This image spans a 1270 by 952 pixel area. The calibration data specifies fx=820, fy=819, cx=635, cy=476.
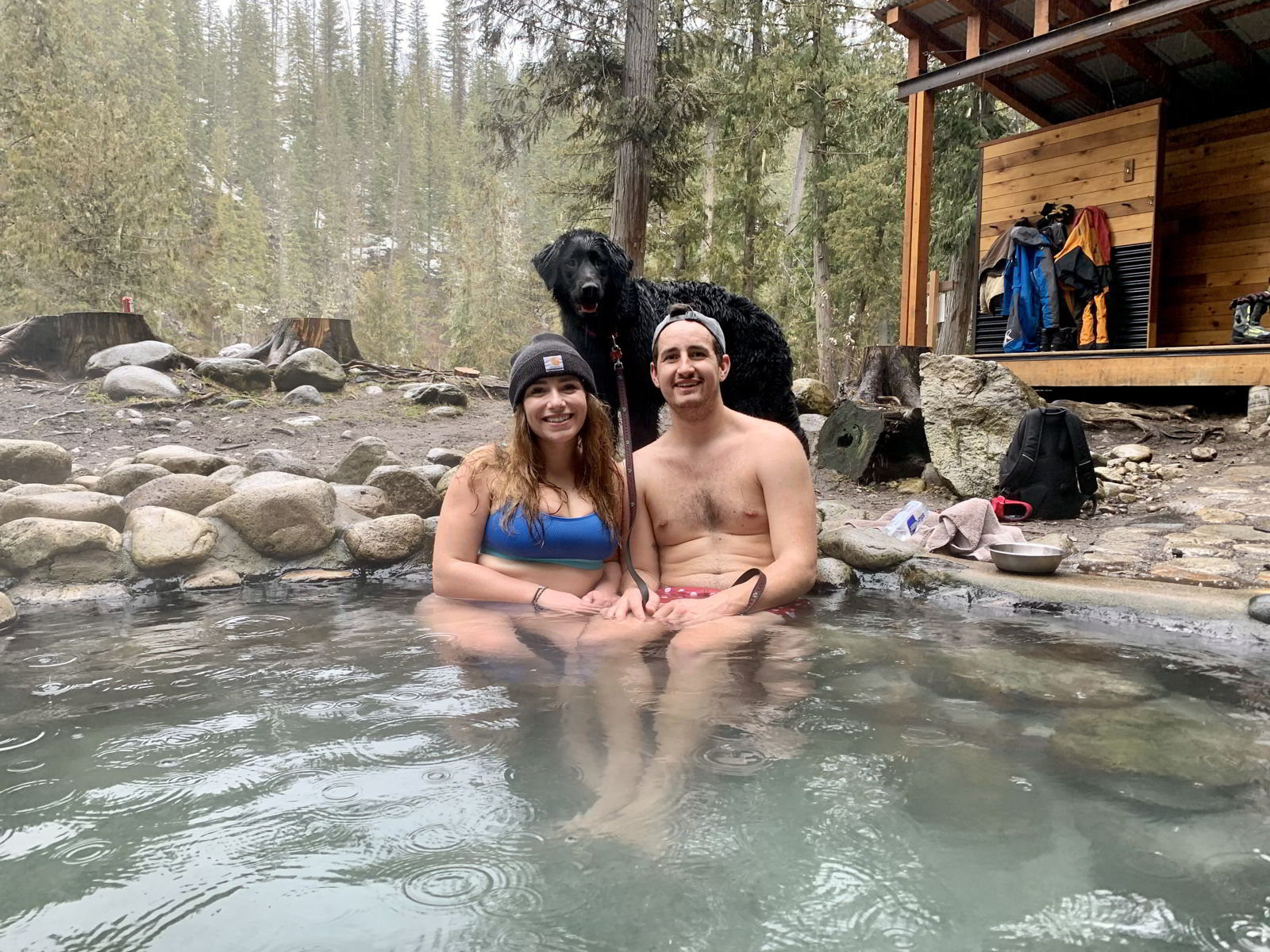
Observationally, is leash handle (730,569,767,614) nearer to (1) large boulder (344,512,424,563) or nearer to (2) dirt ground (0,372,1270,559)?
(1) large boulder (344,512,424,563)

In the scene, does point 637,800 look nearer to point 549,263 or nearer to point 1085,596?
point 1085,596

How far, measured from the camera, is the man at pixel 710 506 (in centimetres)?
278

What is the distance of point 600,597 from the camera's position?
9.70 ft

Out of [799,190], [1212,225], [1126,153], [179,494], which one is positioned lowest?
[179,494]

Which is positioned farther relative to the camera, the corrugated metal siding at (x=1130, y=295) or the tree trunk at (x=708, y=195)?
the tree trunk at (x=708, y=195)

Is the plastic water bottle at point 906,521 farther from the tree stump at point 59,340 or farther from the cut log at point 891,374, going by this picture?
the tree stump at point 59,340

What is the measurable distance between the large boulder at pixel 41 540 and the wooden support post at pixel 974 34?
26.6 feet

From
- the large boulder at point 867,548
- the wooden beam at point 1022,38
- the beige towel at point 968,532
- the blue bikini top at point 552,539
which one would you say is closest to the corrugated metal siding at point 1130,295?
the wooden beam at point 1022,38

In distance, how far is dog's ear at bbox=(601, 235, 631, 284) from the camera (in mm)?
4199

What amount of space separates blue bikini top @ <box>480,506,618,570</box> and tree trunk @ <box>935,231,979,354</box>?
1266 cm

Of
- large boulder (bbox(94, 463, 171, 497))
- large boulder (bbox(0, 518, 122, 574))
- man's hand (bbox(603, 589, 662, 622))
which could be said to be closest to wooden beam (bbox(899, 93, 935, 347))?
man's hand (bbox(603, 589, 662, 622))

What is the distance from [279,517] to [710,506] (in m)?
2.41

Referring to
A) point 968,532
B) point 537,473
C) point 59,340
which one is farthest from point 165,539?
point 59,340

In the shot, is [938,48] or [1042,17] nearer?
[1042,17]
